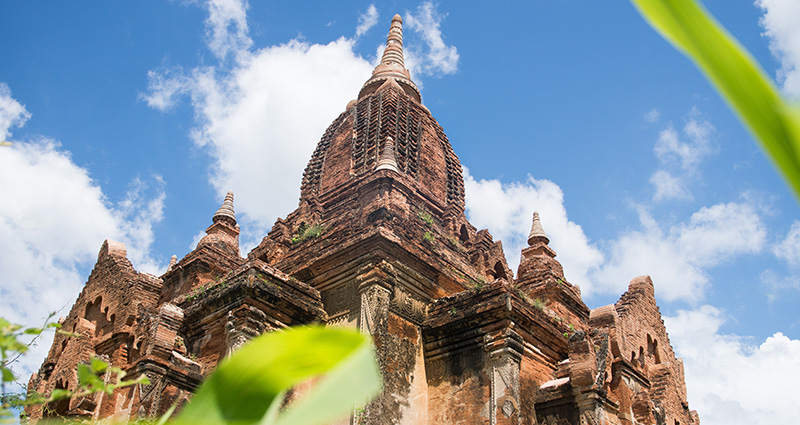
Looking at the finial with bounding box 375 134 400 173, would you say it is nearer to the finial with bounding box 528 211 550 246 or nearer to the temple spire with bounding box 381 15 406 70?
the finial with bounding box 528 211 550 246

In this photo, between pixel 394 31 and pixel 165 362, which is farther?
pixel 394 31

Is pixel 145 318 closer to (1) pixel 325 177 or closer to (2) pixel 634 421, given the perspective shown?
(1) pixel 325 177

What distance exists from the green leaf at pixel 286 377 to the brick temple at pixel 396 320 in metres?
9.23

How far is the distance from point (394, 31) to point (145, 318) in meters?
16.8

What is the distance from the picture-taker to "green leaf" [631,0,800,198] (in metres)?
0.45

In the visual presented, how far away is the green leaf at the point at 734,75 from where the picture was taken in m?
Result: 0.45

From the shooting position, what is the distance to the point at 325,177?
1703cm

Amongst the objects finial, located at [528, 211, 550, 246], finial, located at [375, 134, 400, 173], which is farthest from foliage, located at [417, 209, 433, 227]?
finial, located at [528, 211, 550, 246]

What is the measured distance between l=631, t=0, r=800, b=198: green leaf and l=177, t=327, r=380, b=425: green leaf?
36 centimetres

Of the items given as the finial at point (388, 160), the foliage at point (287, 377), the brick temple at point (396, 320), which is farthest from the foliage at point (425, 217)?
the foliage at point (287, 377)

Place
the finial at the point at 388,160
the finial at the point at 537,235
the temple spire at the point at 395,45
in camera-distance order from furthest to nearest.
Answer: the temple spire at the point at 395,45 → the finial at the point at 537,235 → the finial at the point at 388,160

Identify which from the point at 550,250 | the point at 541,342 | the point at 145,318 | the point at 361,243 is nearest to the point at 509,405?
the point at 541,342

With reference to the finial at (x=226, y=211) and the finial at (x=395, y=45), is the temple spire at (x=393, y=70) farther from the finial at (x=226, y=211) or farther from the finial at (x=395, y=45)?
the finial at (x=226, y=211)

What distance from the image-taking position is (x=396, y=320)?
1101 centimetres
